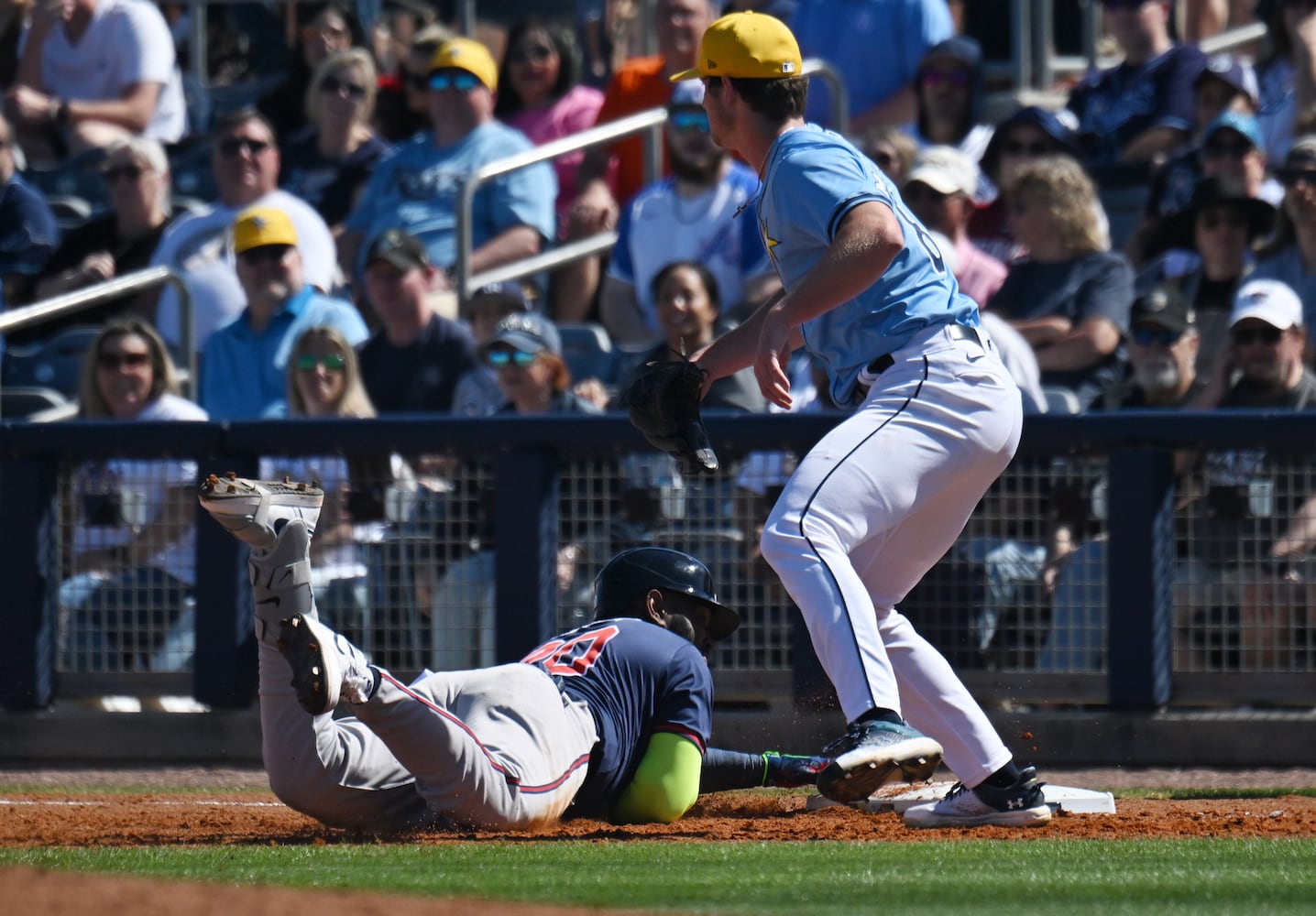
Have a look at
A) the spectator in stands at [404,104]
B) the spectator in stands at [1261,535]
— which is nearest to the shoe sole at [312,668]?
the spectator in stands at [1261,535]

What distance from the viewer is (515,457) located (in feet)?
25.5

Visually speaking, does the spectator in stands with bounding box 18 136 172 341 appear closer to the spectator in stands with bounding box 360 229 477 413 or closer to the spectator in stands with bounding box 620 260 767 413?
the spectator in stands with bounding box 360 229 477 413

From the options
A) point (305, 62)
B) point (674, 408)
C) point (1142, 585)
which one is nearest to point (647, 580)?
point (674, 408)

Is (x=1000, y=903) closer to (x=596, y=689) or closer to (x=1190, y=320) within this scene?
(x=596, y=689)

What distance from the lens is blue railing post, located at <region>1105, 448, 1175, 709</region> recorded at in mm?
7309

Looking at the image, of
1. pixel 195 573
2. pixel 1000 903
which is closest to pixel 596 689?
pixel 1000 903

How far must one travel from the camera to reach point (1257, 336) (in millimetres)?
7715

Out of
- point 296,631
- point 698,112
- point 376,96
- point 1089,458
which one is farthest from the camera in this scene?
point 376,96

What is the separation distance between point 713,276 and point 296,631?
4.72 meters

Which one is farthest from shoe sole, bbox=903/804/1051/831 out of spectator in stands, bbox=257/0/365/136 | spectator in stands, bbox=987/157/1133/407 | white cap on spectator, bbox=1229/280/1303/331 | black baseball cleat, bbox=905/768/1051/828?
spectator in stands, bbox=257/0/365/136

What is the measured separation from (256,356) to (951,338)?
16.2 ft

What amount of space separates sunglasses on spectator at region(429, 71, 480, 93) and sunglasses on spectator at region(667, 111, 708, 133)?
141 cm

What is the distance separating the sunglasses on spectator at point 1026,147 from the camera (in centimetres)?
988

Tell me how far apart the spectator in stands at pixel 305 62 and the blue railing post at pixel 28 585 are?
4587 millimetres
